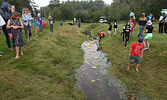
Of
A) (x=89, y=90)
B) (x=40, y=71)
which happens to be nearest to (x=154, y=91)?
(x=89, y=90)

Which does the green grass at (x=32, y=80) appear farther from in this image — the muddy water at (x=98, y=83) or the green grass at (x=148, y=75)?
the green grass at (x=148, y=75)

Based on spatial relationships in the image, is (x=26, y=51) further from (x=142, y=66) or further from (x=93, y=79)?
(x=142, y=66)

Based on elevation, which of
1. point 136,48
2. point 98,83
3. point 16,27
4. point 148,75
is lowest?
point 98,83

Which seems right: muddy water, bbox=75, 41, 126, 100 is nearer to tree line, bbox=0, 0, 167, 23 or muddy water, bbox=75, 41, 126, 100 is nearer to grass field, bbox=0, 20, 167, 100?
grass field, bbox=0, 20, 167, 100

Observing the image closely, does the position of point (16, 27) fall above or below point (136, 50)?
above

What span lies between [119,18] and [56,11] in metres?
37.6

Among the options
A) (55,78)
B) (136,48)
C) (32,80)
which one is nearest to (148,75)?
(136,48)

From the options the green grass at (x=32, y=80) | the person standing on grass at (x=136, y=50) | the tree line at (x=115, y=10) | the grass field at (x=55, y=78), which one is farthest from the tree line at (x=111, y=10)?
the green grass at (x=32, y=80)

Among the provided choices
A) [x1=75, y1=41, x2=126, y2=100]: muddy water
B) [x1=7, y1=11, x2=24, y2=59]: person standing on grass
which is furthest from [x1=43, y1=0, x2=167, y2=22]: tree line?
[x1=7, y1=11, x2=24, y2=59]: person standing on grass

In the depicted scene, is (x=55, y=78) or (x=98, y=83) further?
(x=98, y=83)

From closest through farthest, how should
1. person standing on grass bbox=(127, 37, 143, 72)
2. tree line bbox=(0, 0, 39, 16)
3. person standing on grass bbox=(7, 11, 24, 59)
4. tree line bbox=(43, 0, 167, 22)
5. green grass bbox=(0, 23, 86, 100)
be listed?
1. green grass bbox=(0, 23, 86, 100)
2. person standing on grass bbox=(7, 11, 24, 59)
3. person standing on grass bbox=(127, 37, 143, 72)
4. tree line bbox=(43, 0, 167, 22)
5. tree line bbox=(0, 0, 39, 16)

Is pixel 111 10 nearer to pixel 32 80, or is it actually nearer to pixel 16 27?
pixel 16 27

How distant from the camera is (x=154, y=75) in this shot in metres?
8.04

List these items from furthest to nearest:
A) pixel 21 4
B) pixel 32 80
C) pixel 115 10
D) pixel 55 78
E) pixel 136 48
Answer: pixel 21 4 → pixel 115 10 → pixel 136 48 → pixel 55 78 → pixel 32 80
